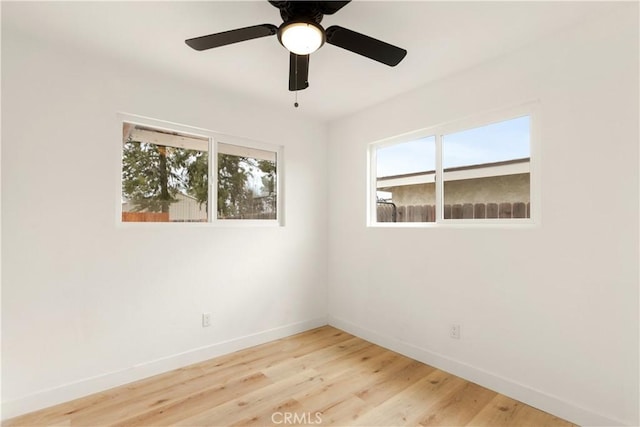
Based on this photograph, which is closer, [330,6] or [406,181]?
[330,6]

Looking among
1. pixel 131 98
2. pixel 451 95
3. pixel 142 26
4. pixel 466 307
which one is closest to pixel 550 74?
pixel 451 95

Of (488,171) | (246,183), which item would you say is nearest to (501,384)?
(488,171)

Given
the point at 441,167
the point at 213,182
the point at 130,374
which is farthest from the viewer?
the point at 213,182

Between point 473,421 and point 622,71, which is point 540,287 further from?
point 622,71

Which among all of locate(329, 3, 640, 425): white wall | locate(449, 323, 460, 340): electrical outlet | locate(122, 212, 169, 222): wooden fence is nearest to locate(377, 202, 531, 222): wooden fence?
locate(329, 3, 640, 425): white wall

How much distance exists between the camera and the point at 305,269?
3635 mm

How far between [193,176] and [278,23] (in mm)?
1552

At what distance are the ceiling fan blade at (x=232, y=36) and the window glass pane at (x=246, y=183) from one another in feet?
4.71

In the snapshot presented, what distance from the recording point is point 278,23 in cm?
197

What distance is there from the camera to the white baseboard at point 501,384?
6.28 feet

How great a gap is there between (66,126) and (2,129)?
329 millimetres

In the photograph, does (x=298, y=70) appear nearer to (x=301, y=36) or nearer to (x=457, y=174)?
(x=301, y=36)

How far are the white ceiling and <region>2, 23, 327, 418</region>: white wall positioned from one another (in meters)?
0.26

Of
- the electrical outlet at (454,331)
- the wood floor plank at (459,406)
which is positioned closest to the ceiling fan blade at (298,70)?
the electrical outlet at (454,331)
